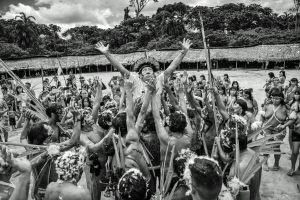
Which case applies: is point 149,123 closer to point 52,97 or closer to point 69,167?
point 69,167

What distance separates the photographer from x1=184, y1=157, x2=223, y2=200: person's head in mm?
1794

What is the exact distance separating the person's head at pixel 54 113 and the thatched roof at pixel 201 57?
89.6 feet

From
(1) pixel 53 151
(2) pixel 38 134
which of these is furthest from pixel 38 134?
(1) pixel 53 151


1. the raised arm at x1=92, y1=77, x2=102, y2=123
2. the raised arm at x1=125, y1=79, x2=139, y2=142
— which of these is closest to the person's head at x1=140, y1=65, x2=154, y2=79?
the raised arm at x1=92, y1=77, x2=102, y2=123

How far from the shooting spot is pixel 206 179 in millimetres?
1789

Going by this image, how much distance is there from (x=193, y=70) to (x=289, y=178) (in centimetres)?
3104

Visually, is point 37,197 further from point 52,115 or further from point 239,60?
point 239,60

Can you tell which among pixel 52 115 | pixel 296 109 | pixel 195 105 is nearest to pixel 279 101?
pixel 296 109

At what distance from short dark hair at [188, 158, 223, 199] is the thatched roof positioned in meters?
29.6

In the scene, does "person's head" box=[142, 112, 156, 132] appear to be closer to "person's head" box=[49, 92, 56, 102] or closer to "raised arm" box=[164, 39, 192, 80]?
"raised arm" box=[164, 39, 192, 80]

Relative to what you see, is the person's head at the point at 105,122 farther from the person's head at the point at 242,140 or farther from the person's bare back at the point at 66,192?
the person's head at the point at 242,140

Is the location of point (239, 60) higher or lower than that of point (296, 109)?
higher

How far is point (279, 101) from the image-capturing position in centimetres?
527

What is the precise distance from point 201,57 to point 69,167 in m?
33.7
